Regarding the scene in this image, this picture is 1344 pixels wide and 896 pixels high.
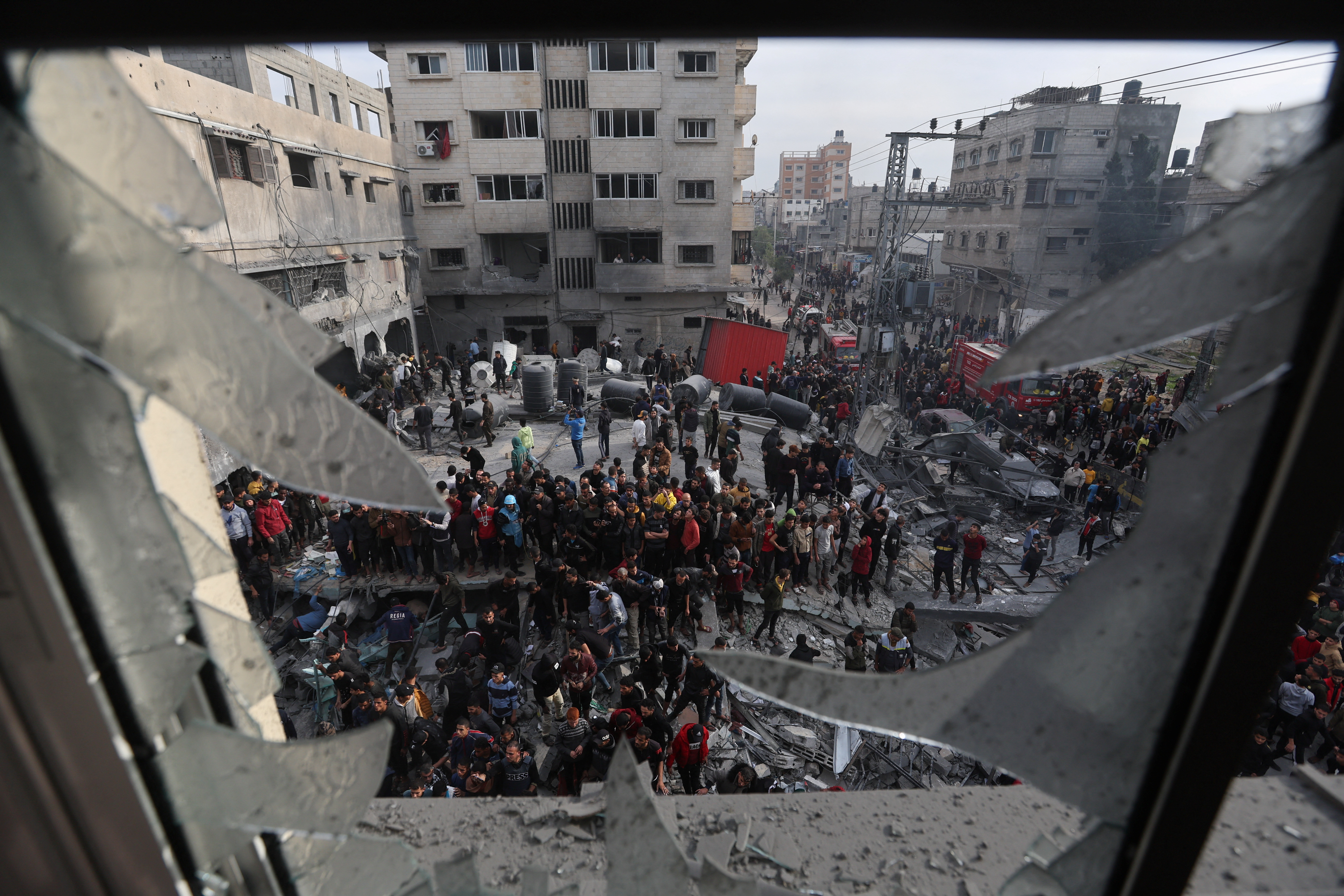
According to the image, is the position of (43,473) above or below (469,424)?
above

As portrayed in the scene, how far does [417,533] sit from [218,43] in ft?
33.1

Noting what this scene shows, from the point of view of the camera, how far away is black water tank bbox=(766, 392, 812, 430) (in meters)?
18.0

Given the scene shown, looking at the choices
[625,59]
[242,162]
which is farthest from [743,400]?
[625,59]

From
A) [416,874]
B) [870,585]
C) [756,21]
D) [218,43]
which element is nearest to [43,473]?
[218,43]

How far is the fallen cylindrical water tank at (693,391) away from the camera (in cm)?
1856

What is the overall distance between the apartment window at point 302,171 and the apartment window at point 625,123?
1052 centimetres

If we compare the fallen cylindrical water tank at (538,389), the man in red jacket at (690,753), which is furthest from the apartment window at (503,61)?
the man in red jacket at (690,753)

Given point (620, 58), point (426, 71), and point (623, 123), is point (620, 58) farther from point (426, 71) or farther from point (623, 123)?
point (426, 71)

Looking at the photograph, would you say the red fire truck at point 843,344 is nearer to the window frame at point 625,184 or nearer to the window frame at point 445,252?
the window frame at point 625,184

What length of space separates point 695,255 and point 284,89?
14.8 m

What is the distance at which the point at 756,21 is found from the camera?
0.69m

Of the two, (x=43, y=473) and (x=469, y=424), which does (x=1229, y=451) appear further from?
(x=469, y=424)

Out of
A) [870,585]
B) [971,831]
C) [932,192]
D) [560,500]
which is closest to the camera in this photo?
[971,831]

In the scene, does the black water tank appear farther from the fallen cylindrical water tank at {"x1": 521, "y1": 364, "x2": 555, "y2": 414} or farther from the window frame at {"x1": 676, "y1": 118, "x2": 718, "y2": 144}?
the window frame at {"x1": 676, "y1": 118, "x2": 718, "y2": 144}
